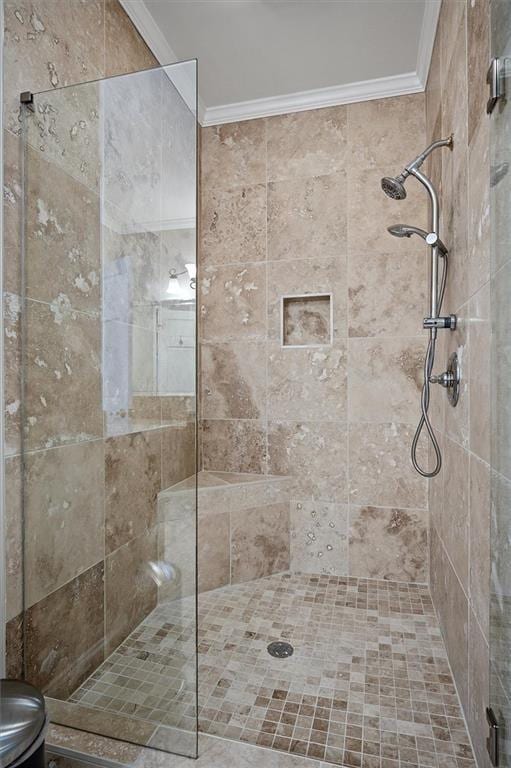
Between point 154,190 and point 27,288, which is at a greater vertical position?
point 154,190

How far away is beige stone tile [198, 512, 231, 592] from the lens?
221 centimetres

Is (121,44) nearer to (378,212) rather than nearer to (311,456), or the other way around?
(378,212)

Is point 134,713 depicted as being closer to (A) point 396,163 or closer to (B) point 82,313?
(B) point 82,313

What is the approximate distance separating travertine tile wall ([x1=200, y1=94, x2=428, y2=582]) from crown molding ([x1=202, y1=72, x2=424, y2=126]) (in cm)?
4

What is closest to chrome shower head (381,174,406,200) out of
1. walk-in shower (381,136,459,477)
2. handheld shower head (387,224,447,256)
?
walk-in shower (381,136,459,477)

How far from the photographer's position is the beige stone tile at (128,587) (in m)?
1.26

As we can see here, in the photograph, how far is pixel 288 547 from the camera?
97.0 inches

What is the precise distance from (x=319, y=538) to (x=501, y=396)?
A: 1.71 meters

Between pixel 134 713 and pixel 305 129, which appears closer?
pixel 134 713

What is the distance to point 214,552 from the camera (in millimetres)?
2244

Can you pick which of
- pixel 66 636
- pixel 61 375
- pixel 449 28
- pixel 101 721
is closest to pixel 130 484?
pixel 61 375

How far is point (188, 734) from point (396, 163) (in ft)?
8.60

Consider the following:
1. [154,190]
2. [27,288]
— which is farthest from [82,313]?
[154,190]

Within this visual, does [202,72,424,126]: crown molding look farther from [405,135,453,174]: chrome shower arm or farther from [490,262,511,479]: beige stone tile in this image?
[490,262,511,479]: beige stone tile
